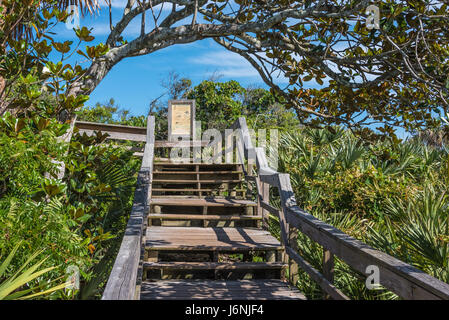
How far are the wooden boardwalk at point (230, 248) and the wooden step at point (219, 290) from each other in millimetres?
11

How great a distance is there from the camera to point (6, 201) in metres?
3.42

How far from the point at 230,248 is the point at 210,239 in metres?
0.55

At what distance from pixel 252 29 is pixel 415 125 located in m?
2.24

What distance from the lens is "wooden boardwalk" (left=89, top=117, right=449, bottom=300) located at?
260 cm

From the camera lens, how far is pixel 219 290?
439cm

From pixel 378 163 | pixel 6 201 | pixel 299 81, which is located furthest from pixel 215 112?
pixel 6 201

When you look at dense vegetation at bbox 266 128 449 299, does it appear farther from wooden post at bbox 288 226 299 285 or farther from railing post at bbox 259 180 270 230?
railing post at bbox 259 180 270 230

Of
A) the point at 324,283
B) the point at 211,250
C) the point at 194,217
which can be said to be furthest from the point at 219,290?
the point at 194,217

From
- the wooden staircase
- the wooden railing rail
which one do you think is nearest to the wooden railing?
the wooden staircase

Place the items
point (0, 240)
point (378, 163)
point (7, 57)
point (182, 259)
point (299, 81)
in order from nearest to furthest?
point (0, 240) < point (7, 57) < point (299, 81) < point (182, 259) < point (378, 163)

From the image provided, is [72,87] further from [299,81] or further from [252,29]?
[299,81]

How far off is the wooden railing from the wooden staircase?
0.35 meters

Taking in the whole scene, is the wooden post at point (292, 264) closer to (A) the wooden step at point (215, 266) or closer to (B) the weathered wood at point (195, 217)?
(A) the wooden step at point (215, 266)

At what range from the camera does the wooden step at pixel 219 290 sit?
4137 mm
